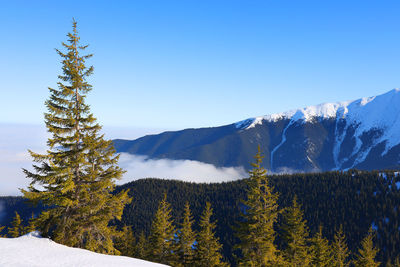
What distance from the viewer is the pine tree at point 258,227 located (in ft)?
81.4

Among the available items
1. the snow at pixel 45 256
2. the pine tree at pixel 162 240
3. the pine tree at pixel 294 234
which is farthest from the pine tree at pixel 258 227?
the pine tree at pixel 162 240

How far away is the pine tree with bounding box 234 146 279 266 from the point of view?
2481 cm

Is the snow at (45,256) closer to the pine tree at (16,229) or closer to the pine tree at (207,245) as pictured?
the pine tree at (207,245)

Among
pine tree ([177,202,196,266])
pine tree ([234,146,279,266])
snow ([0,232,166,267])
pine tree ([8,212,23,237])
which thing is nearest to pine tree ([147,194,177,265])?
pine tree ([177,202,196,266])

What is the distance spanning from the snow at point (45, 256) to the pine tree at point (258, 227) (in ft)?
35.8

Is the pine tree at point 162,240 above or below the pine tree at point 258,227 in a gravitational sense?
below

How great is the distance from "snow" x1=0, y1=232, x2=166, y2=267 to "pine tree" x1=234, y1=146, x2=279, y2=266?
10902mm

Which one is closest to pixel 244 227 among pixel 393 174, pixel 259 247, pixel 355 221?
pixel 259 247

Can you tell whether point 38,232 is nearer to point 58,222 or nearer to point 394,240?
point 58,222

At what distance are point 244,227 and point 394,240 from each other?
156 meters

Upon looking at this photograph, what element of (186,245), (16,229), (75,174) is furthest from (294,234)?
(16,229)

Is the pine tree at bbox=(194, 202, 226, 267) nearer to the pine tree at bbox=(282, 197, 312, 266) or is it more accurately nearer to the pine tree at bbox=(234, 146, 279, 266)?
the pine tree at bbox=(282, 197, 312, 266)

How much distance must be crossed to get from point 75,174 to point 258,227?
1648 cm

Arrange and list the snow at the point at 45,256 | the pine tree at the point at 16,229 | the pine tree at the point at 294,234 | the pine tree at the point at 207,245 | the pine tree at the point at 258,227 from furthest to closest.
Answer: the pine tree at the point at 16,229 < the pine tree at the point at 207,245 < the pine tree at the point at 294,234 < the pine tree at the point at 258,227 < the snow at the point at 45,256
